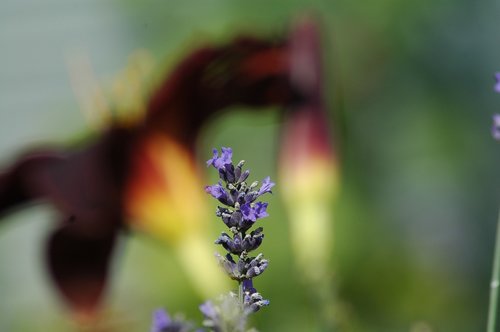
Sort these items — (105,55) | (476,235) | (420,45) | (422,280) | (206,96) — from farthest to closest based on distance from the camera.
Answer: (105,55), (476,235), (420,45), (422,280), (206,96)

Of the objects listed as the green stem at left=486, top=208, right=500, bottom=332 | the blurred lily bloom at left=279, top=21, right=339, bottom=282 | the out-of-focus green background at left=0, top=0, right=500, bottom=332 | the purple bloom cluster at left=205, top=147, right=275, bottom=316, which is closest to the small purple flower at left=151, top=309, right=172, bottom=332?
the purple bloom cluster at left=205, top=147, right=275, bottom=316

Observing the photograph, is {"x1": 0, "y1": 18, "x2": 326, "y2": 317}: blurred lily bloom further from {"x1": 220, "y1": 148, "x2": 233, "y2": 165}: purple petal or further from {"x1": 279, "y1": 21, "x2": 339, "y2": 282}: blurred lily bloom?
{"x1": 220, "y1": 148, "x2": 233, "y2": 165}: purple petal

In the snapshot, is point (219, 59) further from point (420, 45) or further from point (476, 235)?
point (476, 235)

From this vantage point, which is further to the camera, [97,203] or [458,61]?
[458,61]

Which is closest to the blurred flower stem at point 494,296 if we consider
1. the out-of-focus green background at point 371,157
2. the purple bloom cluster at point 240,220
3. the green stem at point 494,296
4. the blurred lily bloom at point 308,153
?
the green stem at point 494,296

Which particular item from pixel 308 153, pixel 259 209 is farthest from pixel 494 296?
pixel 308 153

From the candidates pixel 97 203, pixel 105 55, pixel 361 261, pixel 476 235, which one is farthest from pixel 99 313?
pixel 105 55

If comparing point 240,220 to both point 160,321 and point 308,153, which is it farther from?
point 308,153

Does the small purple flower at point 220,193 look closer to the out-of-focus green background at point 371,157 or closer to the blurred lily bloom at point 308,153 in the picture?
the blurred lily bloom at point 308,153
